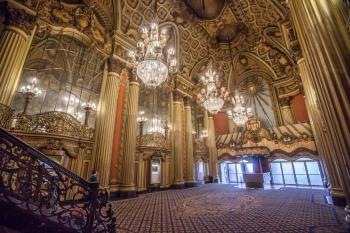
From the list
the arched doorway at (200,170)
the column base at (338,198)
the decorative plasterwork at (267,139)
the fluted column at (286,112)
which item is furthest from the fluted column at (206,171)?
the column base at (338,198)

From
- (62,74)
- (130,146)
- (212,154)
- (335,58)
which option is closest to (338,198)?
(335,58)

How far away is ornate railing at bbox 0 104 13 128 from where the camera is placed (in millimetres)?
3943

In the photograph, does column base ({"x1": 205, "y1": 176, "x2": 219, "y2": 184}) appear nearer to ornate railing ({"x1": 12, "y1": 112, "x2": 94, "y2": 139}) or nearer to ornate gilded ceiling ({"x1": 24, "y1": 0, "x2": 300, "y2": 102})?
ornate gilded ceiling ({"x1": 24, "y1": 0, "x2": 300, "y2": 102})

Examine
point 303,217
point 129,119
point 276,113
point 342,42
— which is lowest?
point 303,217

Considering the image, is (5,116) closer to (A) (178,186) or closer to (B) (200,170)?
(A) (178,186)

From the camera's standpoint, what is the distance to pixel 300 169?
10398 mm

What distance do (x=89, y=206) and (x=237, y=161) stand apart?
485 inches

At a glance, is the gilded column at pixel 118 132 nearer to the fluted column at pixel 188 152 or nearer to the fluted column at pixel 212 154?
the fluted column at pixel 188 152

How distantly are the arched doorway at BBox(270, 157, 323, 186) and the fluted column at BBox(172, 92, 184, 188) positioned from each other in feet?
22.3

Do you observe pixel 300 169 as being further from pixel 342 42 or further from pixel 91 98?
pixel 91 98

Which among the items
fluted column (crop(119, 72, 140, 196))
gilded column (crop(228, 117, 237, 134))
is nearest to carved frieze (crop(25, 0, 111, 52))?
fluted column (crop(119, 72, 140, 196))

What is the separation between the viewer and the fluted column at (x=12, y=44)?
4.19 m

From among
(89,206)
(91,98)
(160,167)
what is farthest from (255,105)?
(89,206)

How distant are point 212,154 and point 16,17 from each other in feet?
40.9
